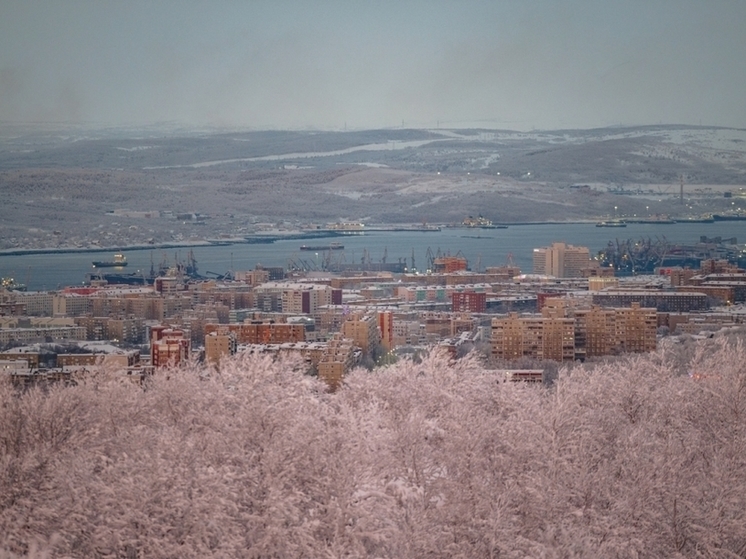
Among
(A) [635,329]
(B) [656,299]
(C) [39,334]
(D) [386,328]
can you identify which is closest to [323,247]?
(B) [656,299]

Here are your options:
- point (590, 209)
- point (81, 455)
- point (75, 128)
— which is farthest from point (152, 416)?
point (590, 209)

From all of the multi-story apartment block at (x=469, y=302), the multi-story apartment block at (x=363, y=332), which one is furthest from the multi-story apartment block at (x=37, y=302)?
the multi-story apartment block at (x=469, y=302)

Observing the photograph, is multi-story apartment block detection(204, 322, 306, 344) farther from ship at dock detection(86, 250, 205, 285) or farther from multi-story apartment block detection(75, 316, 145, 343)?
ship at dock detection(86, 250, 205, 285)

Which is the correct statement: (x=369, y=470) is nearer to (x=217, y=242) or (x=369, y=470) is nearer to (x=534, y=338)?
(x=534, y=338)

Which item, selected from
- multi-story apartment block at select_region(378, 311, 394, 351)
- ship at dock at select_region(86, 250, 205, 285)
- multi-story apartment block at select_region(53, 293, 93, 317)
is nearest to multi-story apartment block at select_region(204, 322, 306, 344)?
multi-story apartment block at select_region(378, 311, 394, 351)

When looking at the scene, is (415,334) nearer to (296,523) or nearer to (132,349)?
(132,349)

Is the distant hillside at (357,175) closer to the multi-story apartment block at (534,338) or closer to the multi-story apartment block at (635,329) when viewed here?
the multi-story apartment block at (534,338)
